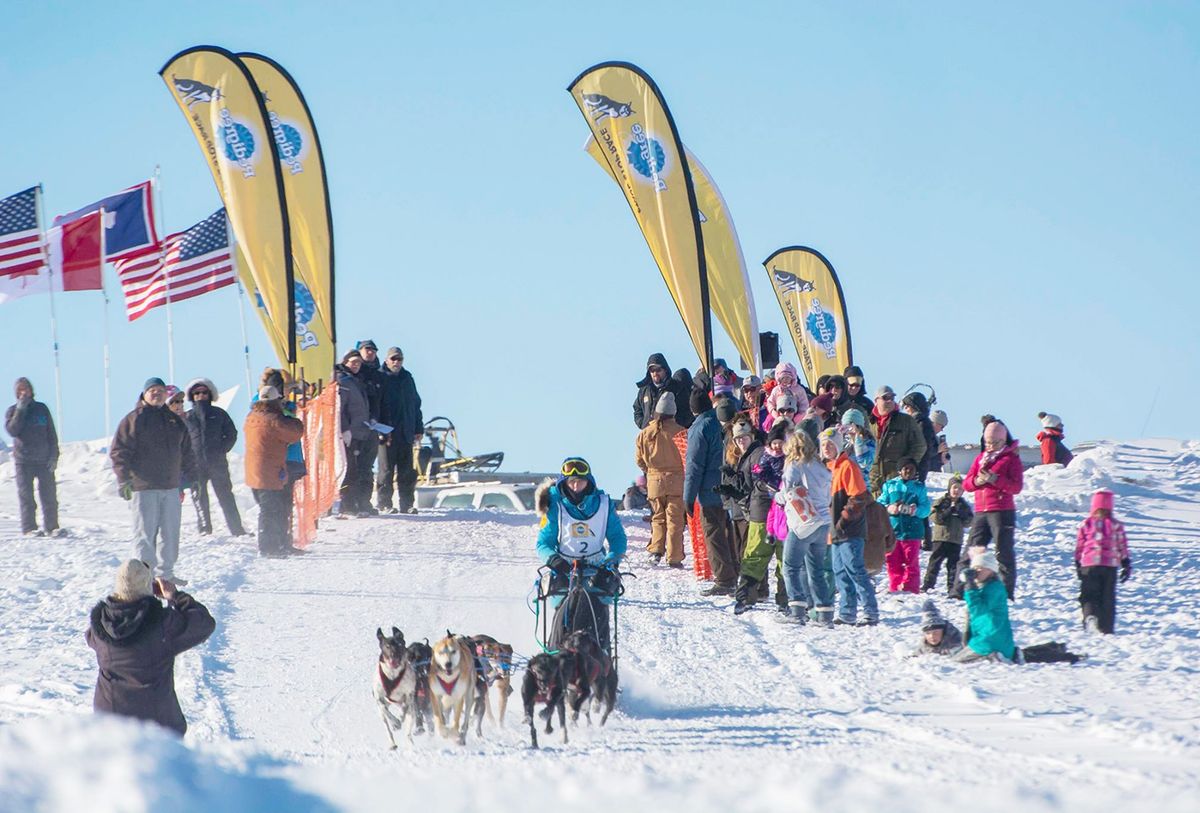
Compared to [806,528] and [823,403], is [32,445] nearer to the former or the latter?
[823,403]

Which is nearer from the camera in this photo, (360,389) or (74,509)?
(360,389)

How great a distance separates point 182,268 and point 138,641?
18.7 meters

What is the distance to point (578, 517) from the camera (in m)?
10.1

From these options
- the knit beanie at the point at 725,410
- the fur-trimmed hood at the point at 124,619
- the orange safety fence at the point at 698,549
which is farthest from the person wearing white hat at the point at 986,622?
the fur-trimmed hood at the point at 124,619

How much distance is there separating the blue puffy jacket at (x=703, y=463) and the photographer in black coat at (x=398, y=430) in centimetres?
569

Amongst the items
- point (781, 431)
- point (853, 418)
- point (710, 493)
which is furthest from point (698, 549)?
point (781, 431)

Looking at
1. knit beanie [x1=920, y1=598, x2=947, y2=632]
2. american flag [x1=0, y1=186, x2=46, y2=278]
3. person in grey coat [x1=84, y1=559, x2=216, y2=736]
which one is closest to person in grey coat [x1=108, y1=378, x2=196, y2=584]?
→ person in grey coat [x1=84, y1=559, x2=216, y2=736]

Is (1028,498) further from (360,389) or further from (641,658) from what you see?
(641,658)

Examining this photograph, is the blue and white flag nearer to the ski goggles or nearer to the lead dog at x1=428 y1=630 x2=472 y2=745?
the ski goggles

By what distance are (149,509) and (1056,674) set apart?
7.46 m

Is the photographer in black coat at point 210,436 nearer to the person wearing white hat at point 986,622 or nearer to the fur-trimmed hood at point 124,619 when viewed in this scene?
the person wearing white hat at point 986,622

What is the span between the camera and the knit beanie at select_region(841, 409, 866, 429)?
52.5 feet

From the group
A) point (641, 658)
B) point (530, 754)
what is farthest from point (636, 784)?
point (641, 658)

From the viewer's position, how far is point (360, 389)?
1870 cm
